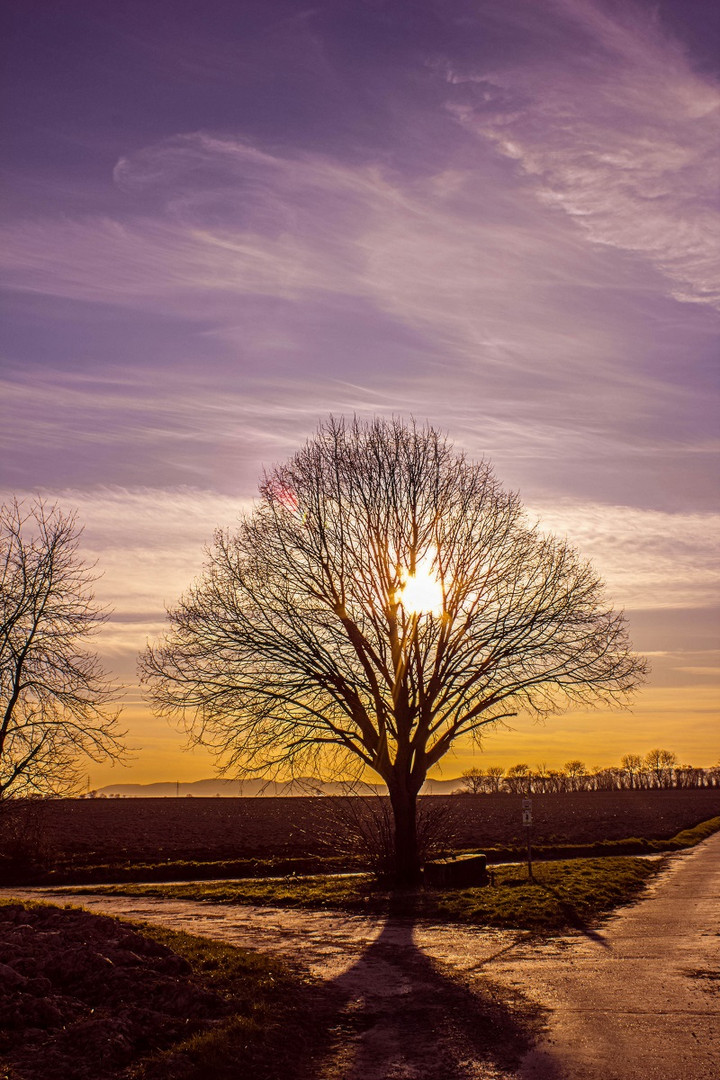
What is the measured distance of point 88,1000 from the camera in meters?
8.77

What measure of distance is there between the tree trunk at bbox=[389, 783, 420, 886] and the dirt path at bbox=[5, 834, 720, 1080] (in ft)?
16.1

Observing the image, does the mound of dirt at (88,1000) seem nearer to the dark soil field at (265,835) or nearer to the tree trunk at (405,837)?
the tree trunk at (405,837)

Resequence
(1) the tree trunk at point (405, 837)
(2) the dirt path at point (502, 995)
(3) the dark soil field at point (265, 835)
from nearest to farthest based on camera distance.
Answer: (2) the dirt path at point (502, 995) → (1) the tree trunk at point (405, 837) → (3) the dark soil field at point (265, 835)

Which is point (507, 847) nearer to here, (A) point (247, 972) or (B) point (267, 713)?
(B) point (267, 713)

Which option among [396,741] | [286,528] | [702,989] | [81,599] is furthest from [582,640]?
[81,599]

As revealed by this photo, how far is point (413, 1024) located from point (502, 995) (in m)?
1.48

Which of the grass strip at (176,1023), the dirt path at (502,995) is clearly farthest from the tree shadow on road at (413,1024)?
the grass strip at (176,1023)

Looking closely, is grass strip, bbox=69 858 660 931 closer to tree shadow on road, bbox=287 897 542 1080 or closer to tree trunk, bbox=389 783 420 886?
tree trunk, bbox=389 783 420 886

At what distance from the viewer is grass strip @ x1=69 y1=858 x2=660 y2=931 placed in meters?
16.6

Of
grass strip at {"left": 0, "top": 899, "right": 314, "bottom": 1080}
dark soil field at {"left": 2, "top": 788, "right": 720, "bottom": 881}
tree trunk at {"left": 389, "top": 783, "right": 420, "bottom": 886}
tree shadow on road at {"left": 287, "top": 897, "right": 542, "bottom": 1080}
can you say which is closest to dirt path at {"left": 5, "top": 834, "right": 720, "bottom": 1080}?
tree shadow on road at {"left": 287, "top": 897, "right": 542, "bottom": 1080}

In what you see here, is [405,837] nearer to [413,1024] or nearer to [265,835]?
[413,1024]

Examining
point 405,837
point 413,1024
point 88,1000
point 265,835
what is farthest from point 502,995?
point 265,835

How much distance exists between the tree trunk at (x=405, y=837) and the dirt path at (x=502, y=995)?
4.90 meters

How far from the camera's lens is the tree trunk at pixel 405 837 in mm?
21859
